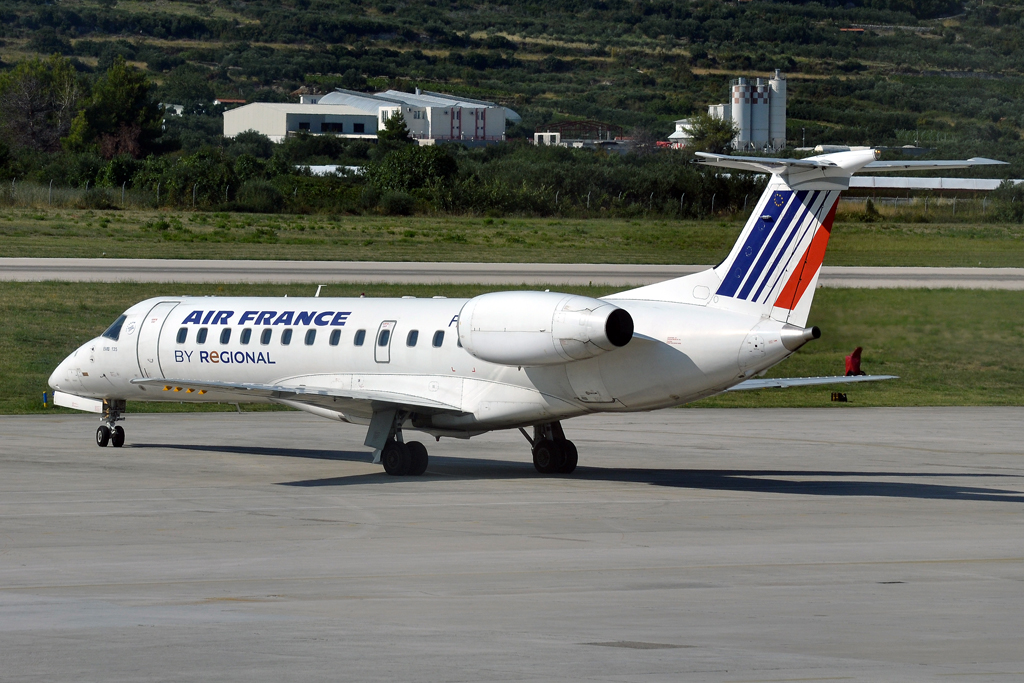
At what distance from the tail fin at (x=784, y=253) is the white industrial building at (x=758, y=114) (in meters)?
96.1

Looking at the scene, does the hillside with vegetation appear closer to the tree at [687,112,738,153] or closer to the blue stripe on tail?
the tree at [687,112,738,153]

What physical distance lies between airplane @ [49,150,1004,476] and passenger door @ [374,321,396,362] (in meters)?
0.02

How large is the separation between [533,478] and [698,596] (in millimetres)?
9272

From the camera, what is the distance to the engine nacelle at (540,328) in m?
19.6

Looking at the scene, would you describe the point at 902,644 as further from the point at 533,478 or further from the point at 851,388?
the point at 851,388

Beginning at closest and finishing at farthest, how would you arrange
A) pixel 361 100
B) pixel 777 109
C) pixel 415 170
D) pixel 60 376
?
pixel 60 376
pixel 415 170
pixel 777 109
pixel 361 100

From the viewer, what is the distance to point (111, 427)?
26422 mm

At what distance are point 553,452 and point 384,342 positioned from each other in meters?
3.45

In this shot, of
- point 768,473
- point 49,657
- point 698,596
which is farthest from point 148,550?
point 768,473

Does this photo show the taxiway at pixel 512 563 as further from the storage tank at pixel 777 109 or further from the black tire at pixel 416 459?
the storage tank at pixel 777 109

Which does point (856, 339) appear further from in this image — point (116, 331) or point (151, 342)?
point (116, 331)

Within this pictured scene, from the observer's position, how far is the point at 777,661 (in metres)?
10.7

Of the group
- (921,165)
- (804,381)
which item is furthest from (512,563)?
(804,381)

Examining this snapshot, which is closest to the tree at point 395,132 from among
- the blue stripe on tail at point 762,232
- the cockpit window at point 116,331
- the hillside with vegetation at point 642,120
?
the hillside with vegetation at point 642,120
